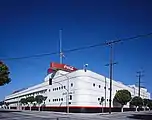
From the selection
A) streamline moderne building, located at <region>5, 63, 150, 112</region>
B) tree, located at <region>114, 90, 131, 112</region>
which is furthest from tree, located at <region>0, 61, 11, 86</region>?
tree, located at <region>114, 90, 131, 112</region>

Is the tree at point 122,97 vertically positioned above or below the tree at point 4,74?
below

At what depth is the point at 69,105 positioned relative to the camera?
231ft

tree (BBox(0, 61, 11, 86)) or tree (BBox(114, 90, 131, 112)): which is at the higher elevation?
tree (BBox(0, 61, 11, 86))

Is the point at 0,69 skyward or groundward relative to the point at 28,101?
skyward

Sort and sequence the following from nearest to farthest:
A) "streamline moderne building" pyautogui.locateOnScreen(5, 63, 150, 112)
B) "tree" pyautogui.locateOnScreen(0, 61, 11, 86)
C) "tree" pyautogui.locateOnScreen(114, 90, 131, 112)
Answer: "tree" pyautogui.locateOnScreen(0, 61, 11, 86)
"streamline moderne building" pyautogui.locateOnScreen(5, 63, 150, 112)
"tree" pyautogui.locateOnScreen(114, 90, 131, 112)

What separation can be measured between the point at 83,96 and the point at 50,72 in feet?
84.4

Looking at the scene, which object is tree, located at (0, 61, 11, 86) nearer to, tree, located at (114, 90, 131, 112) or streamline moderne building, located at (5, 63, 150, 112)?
streamline moderne building, located at (5, 63, 150, 112)

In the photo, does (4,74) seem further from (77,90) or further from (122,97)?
(122,97)

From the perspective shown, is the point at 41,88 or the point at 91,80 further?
the point at 41,88

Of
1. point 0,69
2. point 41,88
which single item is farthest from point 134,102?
point 0,69

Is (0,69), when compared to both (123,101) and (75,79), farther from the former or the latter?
(123,101)

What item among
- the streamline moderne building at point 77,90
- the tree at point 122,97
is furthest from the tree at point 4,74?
the tree at point 122,97

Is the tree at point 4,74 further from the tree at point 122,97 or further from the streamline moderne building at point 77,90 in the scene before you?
the tree at point 122,97

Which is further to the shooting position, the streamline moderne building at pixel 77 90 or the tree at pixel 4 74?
the streamline moderne building at pixel 77 90
